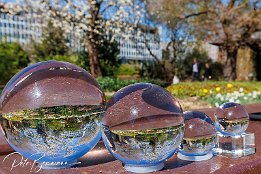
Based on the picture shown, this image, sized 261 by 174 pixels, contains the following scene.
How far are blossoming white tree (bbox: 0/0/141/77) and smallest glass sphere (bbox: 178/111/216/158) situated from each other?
47.9ft

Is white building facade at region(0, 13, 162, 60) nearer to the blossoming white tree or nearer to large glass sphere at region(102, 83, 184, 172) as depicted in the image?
the blossoming white tree

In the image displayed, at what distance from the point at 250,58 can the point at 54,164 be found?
22.2m

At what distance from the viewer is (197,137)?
1498 mm

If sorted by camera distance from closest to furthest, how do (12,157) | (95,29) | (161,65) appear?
(12,157) → (95,29) → (161,65)

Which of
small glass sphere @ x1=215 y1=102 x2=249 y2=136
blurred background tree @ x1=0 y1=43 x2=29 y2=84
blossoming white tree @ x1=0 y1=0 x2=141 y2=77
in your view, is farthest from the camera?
blossoming white tree @ x1=0 y1=0 x2=141 y2=77

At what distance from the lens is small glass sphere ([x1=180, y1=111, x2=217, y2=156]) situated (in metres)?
1.50

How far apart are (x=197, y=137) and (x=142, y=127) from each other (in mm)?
300

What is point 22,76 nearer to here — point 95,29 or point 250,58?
point 95,29

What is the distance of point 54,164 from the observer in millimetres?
1413

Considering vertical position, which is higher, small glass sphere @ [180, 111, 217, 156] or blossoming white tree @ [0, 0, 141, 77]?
blossoming white tree @ [0, 0, 141, 77]

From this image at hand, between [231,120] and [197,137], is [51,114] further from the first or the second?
[231,120]

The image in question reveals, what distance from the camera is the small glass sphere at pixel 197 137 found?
1.50 m

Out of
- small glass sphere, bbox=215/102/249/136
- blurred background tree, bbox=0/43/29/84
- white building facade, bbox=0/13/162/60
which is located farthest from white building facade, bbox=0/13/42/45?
small glass sphere, bbox=215/102/249/136

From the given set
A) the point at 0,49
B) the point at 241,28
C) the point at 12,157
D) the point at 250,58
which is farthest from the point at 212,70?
the point at 12,157
